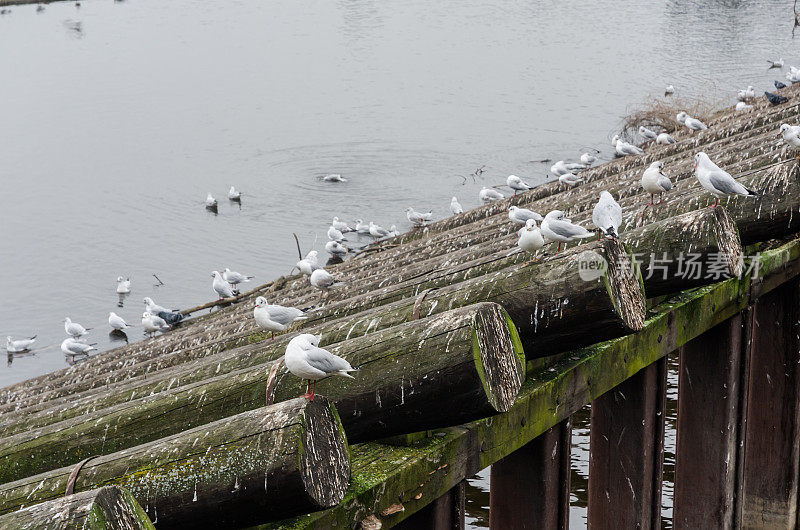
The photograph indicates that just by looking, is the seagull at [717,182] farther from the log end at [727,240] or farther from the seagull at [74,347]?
the seagull at [74,347]

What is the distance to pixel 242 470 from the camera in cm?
251

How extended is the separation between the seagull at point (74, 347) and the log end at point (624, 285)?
50.5ft

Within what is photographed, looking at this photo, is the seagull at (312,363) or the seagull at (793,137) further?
the seagull at (793,137)

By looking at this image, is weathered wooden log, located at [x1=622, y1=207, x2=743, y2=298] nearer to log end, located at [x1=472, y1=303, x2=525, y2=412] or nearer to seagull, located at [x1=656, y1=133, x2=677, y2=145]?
log end, located at [x1=472, y1=303, x2=525, y2=412]

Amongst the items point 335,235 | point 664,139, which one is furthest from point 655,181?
point 664,139

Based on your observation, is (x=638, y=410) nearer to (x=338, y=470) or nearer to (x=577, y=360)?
(x=577, y=360)

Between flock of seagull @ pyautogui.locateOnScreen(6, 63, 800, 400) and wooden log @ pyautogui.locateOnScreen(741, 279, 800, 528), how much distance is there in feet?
3.94

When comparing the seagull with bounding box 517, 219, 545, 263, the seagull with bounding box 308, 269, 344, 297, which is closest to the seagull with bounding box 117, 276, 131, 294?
the seagull with bounding box 308, 269, 344, 297

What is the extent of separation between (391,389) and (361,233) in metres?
19.3

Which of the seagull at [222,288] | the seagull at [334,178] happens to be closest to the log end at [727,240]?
the seagull at [222,288]

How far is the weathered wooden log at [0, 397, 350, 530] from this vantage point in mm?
2480

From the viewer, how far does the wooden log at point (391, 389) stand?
9.61 ft

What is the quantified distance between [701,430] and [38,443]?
3770 millimetres

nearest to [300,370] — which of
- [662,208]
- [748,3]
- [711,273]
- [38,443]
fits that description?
[38,443]
